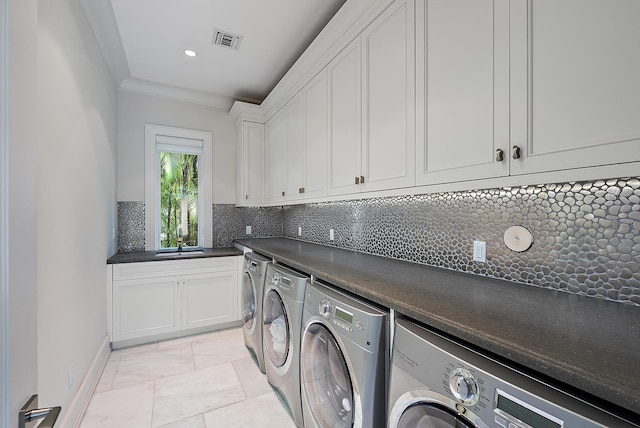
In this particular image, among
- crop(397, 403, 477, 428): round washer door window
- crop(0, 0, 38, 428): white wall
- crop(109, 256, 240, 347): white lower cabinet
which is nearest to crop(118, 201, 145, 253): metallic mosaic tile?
crop(109, 256, 240, 347): white lower cabinet

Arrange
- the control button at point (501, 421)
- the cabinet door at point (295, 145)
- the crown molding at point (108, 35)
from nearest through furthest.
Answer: the control button at point (501, 421)
the crown molding at point (108, 35)
the cabinet door at point (295, 145)

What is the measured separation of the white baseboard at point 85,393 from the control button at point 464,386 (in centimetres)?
204

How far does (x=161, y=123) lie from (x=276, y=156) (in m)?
1.47

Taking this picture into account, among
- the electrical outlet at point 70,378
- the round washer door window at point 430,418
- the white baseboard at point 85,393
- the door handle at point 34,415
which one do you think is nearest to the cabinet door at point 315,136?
the round washer door window at point 430,418

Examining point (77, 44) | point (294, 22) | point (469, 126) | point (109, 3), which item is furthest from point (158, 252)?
point (469, 126)

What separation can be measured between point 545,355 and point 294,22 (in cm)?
246

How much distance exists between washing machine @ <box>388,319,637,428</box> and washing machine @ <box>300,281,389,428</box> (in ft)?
0.35

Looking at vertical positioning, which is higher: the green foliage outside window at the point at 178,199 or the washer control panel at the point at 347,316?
the green foliage outside window at the point at 178,199

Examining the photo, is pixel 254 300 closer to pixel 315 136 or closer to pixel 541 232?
pixel 315 136

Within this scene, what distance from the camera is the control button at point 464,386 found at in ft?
2.26

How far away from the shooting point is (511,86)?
3.33ft

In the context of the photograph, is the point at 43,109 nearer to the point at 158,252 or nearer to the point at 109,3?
the point at 109,3

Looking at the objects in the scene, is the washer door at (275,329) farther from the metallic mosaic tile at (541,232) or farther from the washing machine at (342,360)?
the metallic mosaic tile at (541,232)

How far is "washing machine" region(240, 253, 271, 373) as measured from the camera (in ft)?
7.33
